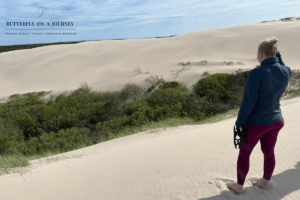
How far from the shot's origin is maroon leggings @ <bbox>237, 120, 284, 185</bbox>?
237 cm

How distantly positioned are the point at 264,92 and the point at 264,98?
2.7 inches

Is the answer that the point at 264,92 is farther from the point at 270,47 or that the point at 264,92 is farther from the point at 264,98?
the point at 270,47

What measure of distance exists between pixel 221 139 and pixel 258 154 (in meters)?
1.40

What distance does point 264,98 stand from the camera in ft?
7.47

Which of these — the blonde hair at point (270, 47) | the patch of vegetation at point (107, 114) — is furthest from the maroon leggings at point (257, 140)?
the patch of vegetation at point (107, 114)

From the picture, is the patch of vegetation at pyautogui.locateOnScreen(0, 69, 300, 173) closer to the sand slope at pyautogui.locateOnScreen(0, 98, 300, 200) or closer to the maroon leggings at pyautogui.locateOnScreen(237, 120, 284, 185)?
the sand slope at pyautogui.locateOnScreen(0, 98, 300, 200)

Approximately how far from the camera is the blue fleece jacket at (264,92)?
87.4 inches

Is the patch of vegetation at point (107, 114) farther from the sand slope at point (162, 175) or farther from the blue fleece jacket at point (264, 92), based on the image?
the blue fleece jacket at point (264, 92)

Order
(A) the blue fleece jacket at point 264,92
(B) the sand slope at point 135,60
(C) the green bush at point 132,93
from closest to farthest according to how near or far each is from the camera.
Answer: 1. (A) the blue fleece jacket at point 264,92
2. (C) the green bush at point 132,93
3. (B) the sand slope at point 135,60

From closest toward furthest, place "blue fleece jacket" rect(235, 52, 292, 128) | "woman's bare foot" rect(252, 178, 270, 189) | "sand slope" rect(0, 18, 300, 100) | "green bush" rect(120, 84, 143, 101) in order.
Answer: "blue fleece jacket" rect(235, 52, 292, 128)
"woman's bare foot" rect(252, 178, 270, 189)
"green bush" rect(120, 84, 143, 101)
"sand slope" rect(0, 18, 300, 100)

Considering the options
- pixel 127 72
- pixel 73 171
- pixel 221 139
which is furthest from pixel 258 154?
pixel 127 72

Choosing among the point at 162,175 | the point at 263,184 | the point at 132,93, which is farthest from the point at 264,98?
the point at 132,93

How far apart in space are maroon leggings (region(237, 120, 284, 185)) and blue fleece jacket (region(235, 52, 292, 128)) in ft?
0.23

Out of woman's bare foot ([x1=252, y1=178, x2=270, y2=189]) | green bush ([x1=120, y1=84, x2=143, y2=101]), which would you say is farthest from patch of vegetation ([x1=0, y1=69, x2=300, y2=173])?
woman's bare foot ([x1=252, y1=178, x2=270, y2=189])
